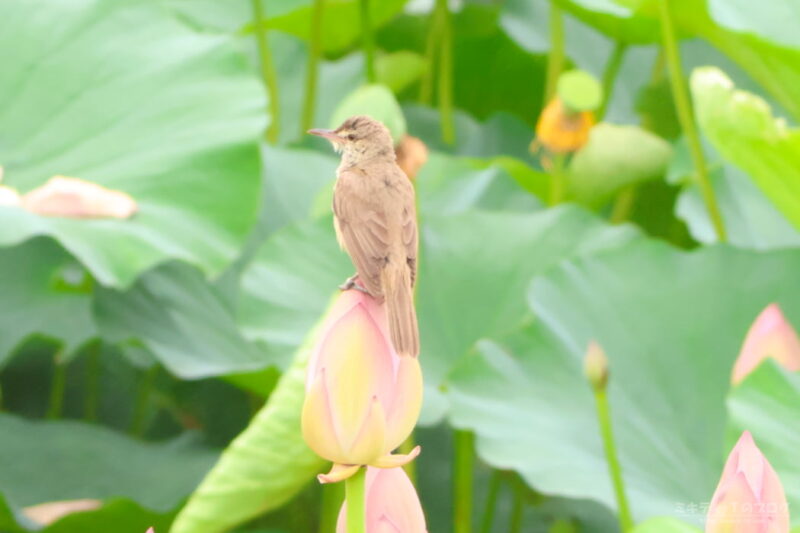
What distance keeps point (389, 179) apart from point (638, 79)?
1267mm

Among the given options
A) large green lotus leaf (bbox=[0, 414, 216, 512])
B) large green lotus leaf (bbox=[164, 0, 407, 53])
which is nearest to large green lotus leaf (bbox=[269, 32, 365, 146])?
large green lotus leaf (bbox=[164, 0, 407, 53])

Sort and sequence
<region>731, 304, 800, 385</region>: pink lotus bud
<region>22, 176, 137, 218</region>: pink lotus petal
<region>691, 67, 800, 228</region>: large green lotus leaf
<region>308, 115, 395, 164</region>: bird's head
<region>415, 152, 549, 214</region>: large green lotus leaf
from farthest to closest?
<region>415, 152, 549, 214</region>: large green lotus leaf, <region>22, 176, 137, 218</region>: pink lotus petal, <region>691, 67, 800, 228</region>: large green lotus leaf, <region>308, 115, 395, 164</region>: bird's head, <region>731, 304, 800, 385</region>: pink lotus bud

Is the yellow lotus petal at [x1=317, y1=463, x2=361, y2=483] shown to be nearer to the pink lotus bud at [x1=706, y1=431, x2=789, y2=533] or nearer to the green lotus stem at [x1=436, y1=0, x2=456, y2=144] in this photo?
the pink lotus bud at [x1=706, y1=431, x2=789, y2=533]

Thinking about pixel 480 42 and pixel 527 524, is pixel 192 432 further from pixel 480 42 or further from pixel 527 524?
pixel 480 42

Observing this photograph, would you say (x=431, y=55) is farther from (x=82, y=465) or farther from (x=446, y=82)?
(x=82, y=465)

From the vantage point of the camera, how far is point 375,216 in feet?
2.20

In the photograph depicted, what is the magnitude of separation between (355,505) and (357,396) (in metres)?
0.04

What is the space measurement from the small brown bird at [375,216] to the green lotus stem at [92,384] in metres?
0.71

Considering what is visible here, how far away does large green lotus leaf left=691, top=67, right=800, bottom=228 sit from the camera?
899mm

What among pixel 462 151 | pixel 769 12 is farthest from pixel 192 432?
pixel 769 12

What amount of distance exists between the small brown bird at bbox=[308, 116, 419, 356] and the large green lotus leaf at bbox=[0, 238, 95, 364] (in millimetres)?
592

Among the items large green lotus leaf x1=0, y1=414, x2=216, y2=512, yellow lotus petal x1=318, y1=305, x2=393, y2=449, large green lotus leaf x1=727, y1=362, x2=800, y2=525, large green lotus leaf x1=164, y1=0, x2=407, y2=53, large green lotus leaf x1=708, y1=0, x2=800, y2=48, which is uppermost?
yellow lotus petal x1=318, y1=305, x2=393, y2=449

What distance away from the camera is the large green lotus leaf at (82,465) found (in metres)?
1.20

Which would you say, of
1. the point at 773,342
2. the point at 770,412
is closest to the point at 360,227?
the point at 773,342
